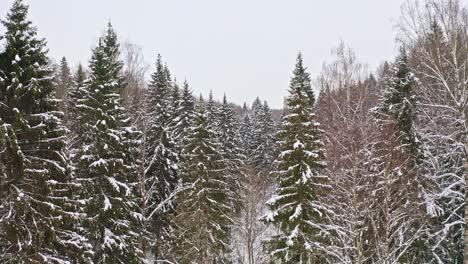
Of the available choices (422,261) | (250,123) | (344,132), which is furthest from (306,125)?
(250,123)

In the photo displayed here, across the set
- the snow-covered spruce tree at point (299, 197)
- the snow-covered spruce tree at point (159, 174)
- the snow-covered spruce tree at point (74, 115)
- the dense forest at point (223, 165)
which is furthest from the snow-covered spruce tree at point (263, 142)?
the snow-covered spruce tree at point (299, 197)

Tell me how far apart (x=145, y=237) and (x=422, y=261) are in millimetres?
14075

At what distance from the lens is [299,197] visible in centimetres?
1969

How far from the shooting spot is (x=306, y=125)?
20.2 metres

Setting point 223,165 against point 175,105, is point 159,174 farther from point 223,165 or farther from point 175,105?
point 175,105

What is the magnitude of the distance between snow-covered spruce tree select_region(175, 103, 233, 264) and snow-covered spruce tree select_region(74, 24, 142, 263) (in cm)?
379

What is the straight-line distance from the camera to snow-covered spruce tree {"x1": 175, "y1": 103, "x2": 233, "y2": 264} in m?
24.7

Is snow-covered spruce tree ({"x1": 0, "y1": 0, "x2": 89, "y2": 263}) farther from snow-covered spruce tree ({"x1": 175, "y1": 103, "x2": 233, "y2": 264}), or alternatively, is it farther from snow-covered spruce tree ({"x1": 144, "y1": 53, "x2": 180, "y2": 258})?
snow-covered spruce tree ({"x1": 144, "y1": 53, "x2": 180, "y2": 258})

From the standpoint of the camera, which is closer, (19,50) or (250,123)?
(19,50)

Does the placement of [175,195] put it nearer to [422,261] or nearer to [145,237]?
[145,237]

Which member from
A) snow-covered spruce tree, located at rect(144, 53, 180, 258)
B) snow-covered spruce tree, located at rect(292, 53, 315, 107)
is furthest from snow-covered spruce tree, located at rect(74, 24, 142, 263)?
snow-covered spruce tree, located at rect(292, 53, 315, 107)

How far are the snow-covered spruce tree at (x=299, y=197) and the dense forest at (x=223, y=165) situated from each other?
0.07 meters

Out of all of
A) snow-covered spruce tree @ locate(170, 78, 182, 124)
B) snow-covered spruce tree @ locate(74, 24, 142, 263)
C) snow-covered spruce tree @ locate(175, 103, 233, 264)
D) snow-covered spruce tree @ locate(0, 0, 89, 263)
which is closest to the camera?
snow-covered spruce tree @ locate(0, 0, 89, 263)

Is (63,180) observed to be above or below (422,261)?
above
